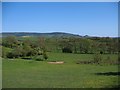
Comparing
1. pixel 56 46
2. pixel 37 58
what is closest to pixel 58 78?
pixel 37 58

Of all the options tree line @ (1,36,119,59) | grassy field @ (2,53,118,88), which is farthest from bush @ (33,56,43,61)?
grassy field @ (2,53,118,88)

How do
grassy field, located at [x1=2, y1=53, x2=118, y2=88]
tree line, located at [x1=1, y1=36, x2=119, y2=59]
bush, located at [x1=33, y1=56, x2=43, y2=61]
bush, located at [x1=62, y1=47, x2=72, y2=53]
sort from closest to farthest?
grassy field, located at [x1=2, y1=53, x2=118, y2=88], bush, located at [x1=33, y1=56, x2=43, y2=61], tree line, located at [x1=1, y1=36, x2=119, y2=59], bush, located at [x1=62, y1=47, x2=72, y2=53]

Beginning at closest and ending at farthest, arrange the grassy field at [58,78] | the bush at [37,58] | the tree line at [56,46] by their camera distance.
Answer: the grassy field at [58,78] → the bush at [37,58] → the tree line at [56,46]

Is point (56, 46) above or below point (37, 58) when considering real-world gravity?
above

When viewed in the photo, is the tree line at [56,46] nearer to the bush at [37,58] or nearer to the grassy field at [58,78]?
the bush at [37,58]

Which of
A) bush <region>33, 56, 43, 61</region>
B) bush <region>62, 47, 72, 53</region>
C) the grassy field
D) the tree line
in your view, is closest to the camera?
the grassy field

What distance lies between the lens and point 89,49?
37.7 m

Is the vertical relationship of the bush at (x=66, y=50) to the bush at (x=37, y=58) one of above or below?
above

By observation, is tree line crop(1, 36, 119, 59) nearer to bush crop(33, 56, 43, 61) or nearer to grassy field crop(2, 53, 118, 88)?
bush crop(33, 56, 43, 61)

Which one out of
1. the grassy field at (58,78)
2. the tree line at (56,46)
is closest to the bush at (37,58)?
the tree line at (56,46)

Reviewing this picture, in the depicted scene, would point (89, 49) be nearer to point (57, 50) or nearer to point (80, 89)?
point (57, 50)

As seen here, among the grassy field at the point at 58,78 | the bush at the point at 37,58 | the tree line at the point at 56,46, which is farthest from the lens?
the tree line at the point at 56,46

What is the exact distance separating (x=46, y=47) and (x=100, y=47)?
6.66 m

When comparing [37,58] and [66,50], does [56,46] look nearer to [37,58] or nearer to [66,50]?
[66,50]
